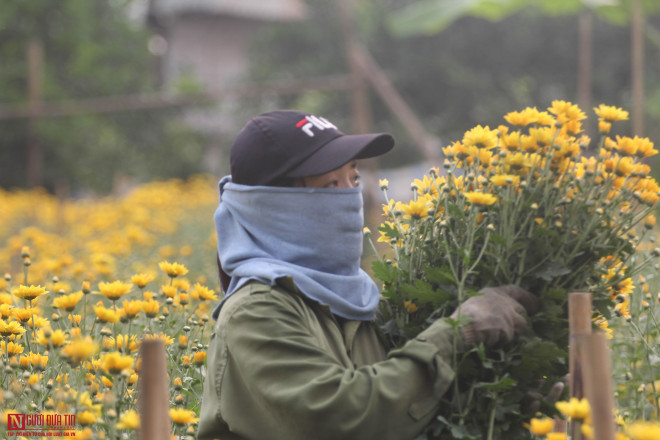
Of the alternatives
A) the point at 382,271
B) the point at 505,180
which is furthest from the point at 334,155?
the point at 505,180

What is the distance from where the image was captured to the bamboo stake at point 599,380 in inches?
53.6

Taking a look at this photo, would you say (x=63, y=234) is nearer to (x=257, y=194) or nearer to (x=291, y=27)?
(x=257, y=194)

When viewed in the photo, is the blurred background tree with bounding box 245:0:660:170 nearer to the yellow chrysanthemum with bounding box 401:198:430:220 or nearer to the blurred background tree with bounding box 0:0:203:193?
the blurred background tree with bounding box 0:0:203:193

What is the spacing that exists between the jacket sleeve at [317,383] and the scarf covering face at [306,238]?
0.18m

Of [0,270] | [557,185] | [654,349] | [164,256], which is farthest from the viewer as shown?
[0,270]

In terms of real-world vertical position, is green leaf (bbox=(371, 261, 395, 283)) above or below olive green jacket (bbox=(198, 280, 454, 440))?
above

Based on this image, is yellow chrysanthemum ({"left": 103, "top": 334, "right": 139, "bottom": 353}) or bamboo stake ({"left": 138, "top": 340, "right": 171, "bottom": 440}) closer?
bamboo stake ({"left": 138, "top": 340, "right": 171, "bottom": 440})

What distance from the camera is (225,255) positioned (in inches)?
83.7

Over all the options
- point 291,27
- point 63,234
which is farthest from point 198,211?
point 291,27

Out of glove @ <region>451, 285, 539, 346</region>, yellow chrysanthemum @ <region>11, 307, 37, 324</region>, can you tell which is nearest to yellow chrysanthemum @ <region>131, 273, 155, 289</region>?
yellow chrysanthemum @ <region>11, 307, 37, 324</region>

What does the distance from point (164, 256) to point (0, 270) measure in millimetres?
1408

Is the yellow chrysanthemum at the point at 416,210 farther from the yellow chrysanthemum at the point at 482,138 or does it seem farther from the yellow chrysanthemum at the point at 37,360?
the yellow chrysanthemum at the point at 37,360

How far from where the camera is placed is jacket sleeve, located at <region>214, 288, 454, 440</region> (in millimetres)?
1797

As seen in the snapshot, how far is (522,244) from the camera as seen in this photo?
1952mm
